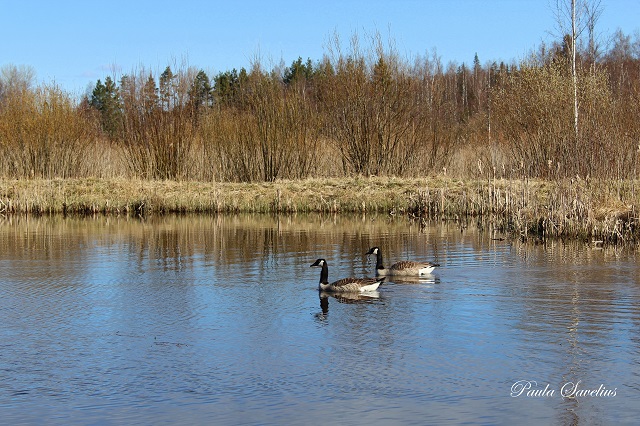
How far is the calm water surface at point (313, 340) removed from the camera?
6398 millimetres

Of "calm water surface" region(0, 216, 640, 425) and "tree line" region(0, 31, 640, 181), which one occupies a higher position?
"tree line" region(0, 31, 640, 181)

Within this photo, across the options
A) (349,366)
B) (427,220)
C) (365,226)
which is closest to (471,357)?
(349,366)

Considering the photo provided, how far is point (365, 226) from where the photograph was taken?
69.5 feet

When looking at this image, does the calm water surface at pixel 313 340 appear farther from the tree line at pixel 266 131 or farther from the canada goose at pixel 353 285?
the tree line at pixel 266 131

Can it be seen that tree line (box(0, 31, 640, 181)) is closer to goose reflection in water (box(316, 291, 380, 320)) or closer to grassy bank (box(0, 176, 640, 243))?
grassy bank (box(0, 176, 640, 243))

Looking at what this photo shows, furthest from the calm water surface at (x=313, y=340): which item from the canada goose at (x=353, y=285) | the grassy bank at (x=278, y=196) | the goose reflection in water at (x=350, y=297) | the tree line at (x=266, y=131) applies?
the tree line at (x=266, y=131)

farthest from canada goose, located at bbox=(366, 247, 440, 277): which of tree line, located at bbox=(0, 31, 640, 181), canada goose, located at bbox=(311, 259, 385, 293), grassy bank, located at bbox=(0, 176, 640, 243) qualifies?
tree line, located at bbox=(0, 31, 640, 181)

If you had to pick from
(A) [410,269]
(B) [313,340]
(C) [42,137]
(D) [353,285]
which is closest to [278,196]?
(C) [42,137]

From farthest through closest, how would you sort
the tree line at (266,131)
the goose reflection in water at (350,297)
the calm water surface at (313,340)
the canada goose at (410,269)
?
1. the tree line at (266,131)
2. the canada goose at (410,269)
3. the goose reflection in water at (350,297)
4. the calm water surface at (313,340)

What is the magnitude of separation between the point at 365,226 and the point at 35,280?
414 inches

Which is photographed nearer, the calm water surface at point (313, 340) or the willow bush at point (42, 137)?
the calm water surface at point (313, 340)

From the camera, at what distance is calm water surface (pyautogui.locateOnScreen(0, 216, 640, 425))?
252 inches

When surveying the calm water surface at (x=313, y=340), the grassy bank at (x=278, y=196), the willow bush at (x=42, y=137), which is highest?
the willow bush at (x=42, y=137)

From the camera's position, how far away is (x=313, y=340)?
850cm
